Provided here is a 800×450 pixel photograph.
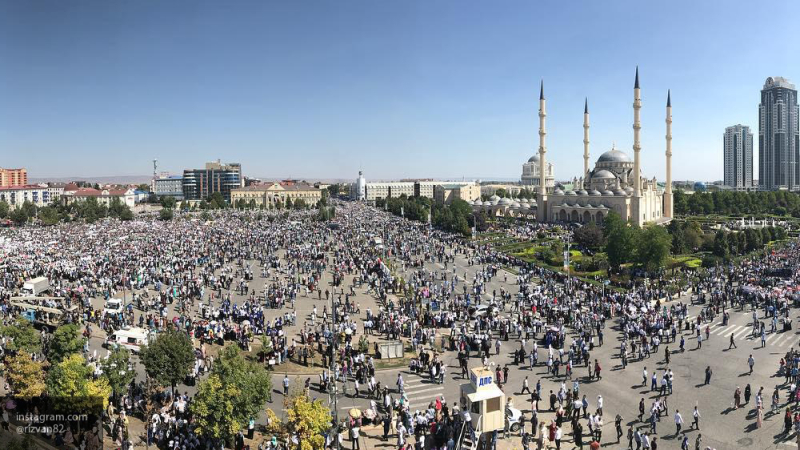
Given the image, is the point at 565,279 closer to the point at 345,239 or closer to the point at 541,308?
the point at 541,308

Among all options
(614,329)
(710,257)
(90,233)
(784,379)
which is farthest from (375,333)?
(90,233)

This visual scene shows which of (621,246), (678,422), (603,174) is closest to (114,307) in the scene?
(678,422)

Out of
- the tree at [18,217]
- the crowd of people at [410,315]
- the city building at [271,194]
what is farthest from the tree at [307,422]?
the city building at [271,194]

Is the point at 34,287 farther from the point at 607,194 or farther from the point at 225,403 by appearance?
the point at 607,194

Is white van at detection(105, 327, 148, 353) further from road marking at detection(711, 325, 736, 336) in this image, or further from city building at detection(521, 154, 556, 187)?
city building at detection(521, 154, 556, 187)

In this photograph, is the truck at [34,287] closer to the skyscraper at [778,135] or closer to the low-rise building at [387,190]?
the low-rise building at [387,190]
